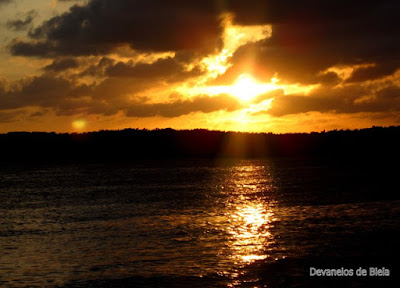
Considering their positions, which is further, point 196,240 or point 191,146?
point 191,146

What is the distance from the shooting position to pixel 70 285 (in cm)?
2108

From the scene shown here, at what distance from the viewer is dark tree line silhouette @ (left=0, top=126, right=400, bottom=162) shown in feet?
478

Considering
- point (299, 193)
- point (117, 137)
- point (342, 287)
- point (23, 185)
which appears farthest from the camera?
point (117, 137)

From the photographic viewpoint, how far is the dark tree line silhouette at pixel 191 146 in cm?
14562

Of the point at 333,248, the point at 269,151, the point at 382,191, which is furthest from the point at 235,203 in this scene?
the point at 269,151

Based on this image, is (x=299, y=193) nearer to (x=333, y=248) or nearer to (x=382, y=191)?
(x=382, y=191)

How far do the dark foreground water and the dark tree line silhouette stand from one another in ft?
312

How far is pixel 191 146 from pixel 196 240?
131 meters

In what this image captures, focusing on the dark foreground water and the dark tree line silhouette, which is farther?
the dark tree line silhouette

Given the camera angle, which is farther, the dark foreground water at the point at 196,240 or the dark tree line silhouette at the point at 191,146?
the dark tree line silhouette at the point at 191,146

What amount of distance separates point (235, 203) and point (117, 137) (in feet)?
366

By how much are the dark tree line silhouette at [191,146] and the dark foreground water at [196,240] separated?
94950 mm

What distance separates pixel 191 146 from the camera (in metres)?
159

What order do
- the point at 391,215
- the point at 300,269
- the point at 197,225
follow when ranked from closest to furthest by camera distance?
the point at 300,269, the point at 197,225, the point at 391,215
